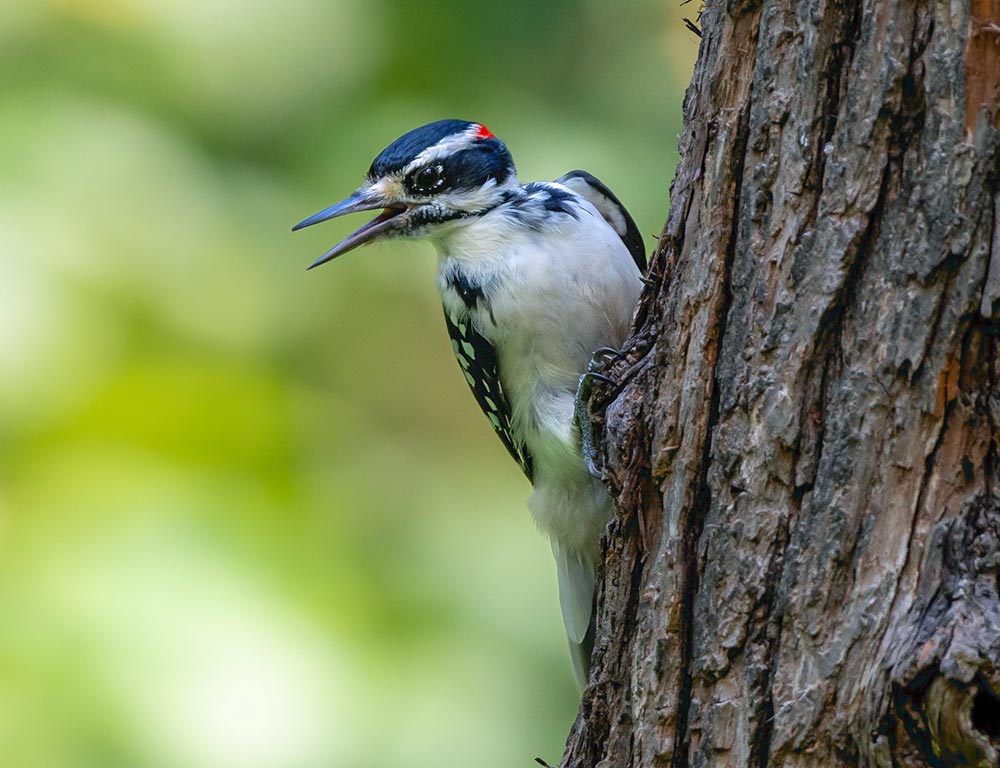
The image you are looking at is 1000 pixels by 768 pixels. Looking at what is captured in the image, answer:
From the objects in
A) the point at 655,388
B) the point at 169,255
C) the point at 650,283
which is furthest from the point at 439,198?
the point at 169,255

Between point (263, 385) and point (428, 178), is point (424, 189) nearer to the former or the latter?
point (428, 178)

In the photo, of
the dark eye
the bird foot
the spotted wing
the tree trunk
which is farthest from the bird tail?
the tree trunk

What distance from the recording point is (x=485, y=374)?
10.2ft

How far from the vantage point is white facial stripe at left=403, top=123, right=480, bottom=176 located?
310 centimetres

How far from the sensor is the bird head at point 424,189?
3078 mm

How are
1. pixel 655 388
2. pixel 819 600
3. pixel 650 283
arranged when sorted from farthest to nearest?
pixel 650 283 < pixel 655 388 < pixel 819 600

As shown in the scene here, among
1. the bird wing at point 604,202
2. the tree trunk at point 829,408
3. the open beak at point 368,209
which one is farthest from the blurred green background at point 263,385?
the tree trunk at point 829,408

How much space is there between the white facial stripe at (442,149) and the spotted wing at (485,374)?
399 millimetres

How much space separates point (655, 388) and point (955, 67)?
653 mm

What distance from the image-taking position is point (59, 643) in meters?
3.56

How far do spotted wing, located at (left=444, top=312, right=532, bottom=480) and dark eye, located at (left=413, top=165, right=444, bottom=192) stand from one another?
13.2 inches

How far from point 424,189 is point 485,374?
1.68 feet

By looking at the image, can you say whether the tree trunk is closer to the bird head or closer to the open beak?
the bird head

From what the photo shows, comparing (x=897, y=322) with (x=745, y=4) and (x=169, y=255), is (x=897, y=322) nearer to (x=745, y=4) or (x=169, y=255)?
(x=745, y=4)
